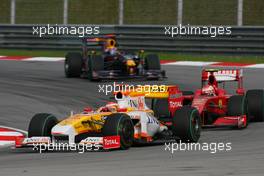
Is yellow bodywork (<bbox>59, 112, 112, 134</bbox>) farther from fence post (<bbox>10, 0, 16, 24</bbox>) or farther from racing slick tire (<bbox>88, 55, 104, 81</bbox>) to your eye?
fence post (<bbox>10, 0, 16, 24</bbox>)

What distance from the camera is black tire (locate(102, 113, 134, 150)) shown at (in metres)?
12.3

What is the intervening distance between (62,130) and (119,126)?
30.6 inches

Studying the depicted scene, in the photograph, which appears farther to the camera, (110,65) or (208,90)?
(110,65)

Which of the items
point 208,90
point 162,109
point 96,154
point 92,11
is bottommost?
point 96,154

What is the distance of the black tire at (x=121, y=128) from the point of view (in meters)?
12.3

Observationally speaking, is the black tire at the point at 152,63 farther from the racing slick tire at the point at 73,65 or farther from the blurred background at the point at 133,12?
the blurred background at the point at 133,12

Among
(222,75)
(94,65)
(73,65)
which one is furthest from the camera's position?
(73,65)

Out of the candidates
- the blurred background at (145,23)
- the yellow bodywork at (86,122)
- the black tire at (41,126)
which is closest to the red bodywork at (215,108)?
the yellow bodywork at (86,122)

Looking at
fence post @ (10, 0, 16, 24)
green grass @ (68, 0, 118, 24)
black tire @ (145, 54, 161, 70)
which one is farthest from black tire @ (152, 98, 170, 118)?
fence post @ (10, 0, 16, 24)

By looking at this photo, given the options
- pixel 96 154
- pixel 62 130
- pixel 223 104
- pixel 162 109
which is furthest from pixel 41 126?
pixel 223 104

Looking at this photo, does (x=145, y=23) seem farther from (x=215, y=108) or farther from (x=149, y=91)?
(x=149, y=91)

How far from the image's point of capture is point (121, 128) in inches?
484

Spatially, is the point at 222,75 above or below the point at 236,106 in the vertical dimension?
above

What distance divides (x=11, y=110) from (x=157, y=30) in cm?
1133
